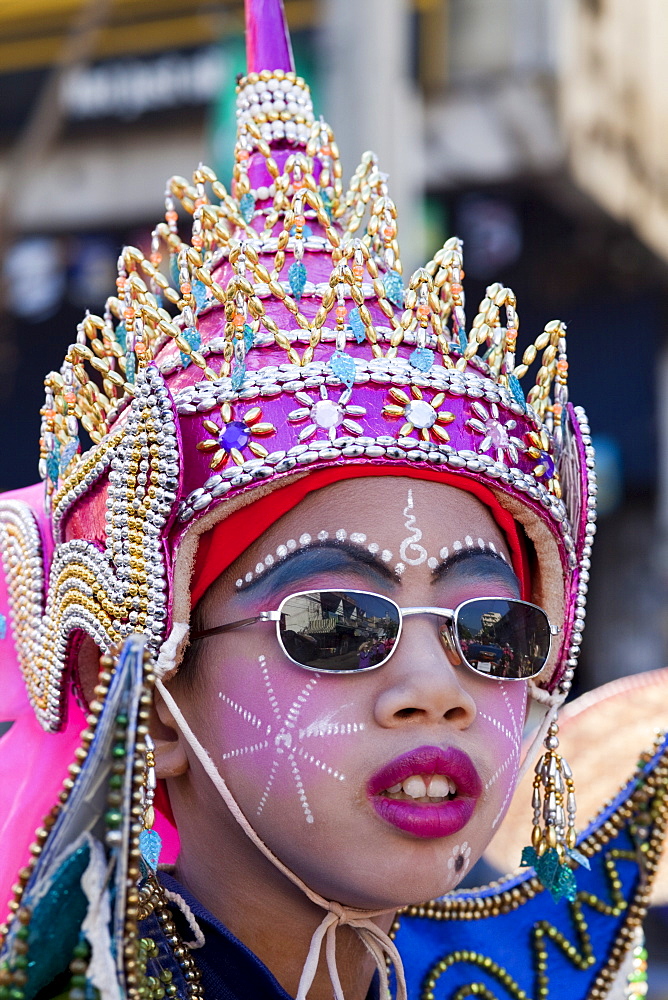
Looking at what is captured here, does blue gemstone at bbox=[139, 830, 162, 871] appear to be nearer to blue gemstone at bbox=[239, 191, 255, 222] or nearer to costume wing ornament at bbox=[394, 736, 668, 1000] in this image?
costume wing ornament at bbox=[394, 736, 668, 1000]

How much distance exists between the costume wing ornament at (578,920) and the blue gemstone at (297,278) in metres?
1.22

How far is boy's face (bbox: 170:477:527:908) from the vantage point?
6.15 ft

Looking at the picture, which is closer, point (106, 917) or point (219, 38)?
point (106, 917)

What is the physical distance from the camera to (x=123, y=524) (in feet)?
6.45

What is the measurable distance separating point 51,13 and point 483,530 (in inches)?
288

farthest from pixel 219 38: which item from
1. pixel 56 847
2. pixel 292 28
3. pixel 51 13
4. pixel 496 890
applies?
pixel 56 847

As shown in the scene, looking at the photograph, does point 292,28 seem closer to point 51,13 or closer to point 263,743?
point 51,13

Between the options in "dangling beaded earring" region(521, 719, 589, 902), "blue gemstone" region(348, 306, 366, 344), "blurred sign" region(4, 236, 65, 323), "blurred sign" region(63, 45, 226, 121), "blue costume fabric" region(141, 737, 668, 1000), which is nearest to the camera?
"blue gemstone" region(348, 306, 366, 344)

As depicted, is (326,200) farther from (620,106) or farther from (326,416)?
(620,106)

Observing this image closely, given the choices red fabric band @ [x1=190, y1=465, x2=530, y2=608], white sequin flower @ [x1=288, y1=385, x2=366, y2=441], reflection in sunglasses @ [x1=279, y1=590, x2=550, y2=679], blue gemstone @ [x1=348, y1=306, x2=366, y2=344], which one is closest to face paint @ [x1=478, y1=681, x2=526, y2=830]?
reflection in sunglasses @ [x1=279, y1=590, x2=550, y2=679]

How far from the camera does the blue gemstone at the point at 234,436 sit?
1957 mm

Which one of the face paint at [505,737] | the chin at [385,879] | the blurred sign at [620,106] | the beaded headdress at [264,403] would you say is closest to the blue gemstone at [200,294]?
the beaded headdress at [264,403]

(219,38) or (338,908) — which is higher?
(219,38)

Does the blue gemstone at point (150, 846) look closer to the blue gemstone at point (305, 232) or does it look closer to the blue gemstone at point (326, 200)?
the blue gemstone at point (305, 232)
